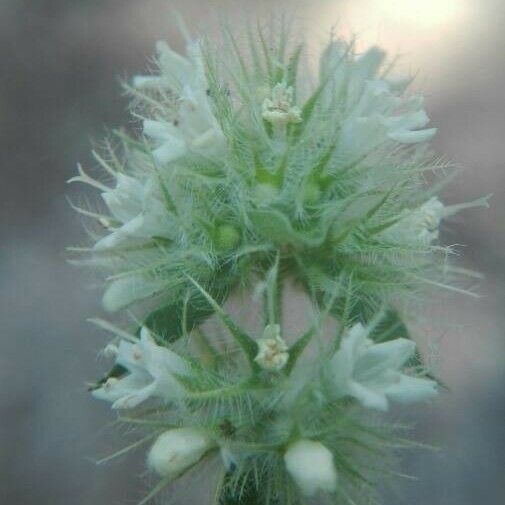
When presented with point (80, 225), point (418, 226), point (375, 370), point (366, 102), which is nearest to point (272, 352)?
point (375, 370)

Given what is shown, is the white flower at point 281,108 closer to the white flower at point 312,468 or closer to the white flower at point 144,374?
the white flower at point 144,374

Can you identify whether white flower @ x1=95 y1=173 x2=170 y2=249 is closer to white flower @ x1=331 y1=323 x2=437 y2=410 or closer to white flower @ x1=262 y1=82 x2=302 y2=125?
white flower @ x1=262 y1=82 x2=302 y2=125

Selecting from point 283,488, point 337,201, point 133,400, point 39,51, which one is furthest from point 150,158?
point 39,51

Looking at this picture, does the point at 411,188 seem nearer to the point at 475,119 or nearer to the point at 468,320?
the point at 468,320

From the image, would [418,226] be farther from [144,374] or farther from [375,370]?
[144,374]

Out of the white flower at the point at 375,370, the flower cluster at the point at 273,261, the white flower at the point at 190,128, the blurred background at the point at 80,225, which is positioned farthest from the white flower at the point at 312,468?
the blurred background at the point at 80,225
